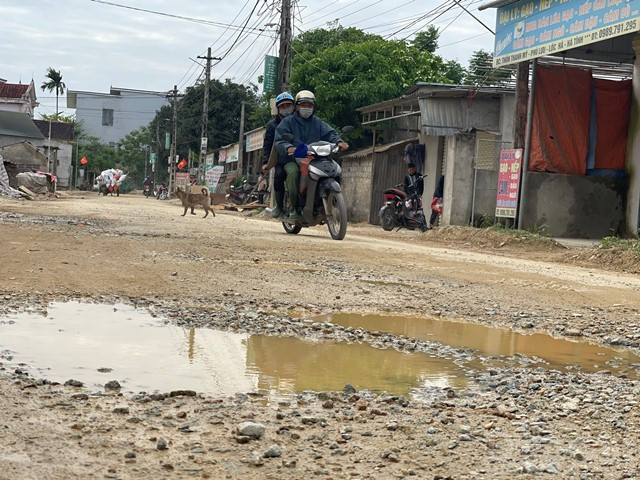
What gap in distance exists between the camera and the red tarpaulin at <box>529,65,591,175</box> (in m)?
16.5

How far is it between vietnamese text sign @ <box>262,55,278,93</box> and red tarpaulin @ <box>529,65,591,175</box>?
11841mm

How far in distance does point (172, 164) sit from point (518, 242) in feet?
132

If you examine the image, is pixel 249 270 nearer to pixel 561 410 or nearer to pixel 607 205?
pixel 561 410

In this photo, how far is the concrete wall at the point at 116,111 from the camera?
3462 inches

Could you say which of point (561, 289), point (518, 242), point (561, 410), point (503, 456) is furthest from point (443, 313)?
point (518, 242)

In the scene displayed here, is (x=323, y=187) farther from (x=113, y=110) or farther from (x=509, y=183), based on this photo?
(x=113, y=110)

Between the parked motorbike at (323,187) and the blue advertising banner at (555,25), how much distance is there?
16.5 feet

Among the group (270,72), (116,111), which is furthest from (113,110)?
(270,72)

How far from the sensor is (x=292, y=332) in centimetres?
511

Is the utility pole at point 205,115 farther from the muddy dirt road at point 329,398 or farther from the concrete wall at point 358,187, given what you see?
the muddy dirt road at point 329,398

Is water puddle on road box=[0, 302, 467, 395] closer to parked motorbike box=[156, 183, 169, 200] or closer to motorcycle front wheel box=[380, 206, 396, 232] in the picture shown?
motorcycle front wheel box=[380, 206, 396, 232]

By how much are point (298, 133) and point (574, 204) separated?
25.3 feet

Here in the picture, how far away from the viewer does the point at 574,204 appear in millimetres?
18156

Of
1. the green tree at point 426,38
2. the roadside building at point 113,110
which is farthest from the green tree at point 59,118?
the green tree at point 426,38
